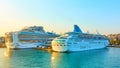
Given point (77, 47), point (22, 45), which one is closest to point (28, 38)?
point (22, 45)

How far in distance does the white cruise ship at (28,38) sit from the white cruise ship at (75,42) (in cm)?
1208

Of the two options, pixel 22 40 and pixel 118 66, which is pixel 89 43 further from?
pixel 118 66

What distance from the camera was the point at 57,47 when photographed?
50562mm

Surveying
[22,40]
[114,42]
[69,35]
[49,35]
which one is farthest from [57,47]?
[114,42]

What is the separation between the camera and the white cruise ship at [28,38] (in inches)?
2639

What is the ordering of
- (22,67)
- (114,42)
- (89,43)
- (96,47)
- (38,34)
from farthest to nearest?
(114,42), (38,34), (96,47), (89,43), (22,67)

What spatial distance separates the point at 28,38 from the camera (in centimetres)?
7000

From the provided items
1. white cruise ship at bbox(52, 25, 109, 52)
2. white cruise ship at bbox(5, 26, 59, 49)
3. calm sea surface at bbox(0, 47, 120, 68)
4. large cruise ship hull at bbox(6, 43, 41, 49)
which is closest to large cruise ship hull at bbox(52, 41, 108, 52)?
white cruise ship at bbox(52, 25, 109, 52)

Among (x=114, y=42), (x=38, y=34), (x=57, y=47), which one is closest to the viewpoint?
(x=57, y=47)

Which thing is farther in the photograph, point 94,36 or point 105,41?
point 105,41

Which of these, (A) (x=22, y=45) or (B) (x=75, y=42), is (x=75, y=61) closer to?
(B) (x=75, y=42)

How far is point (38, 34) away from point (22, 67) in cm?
4514

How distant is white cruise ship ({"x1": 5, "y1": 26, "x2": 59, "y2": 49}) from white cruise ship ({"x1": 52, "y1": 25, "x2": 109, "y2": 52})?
12.1 meters

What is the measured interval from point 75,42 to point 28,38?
21.1m
